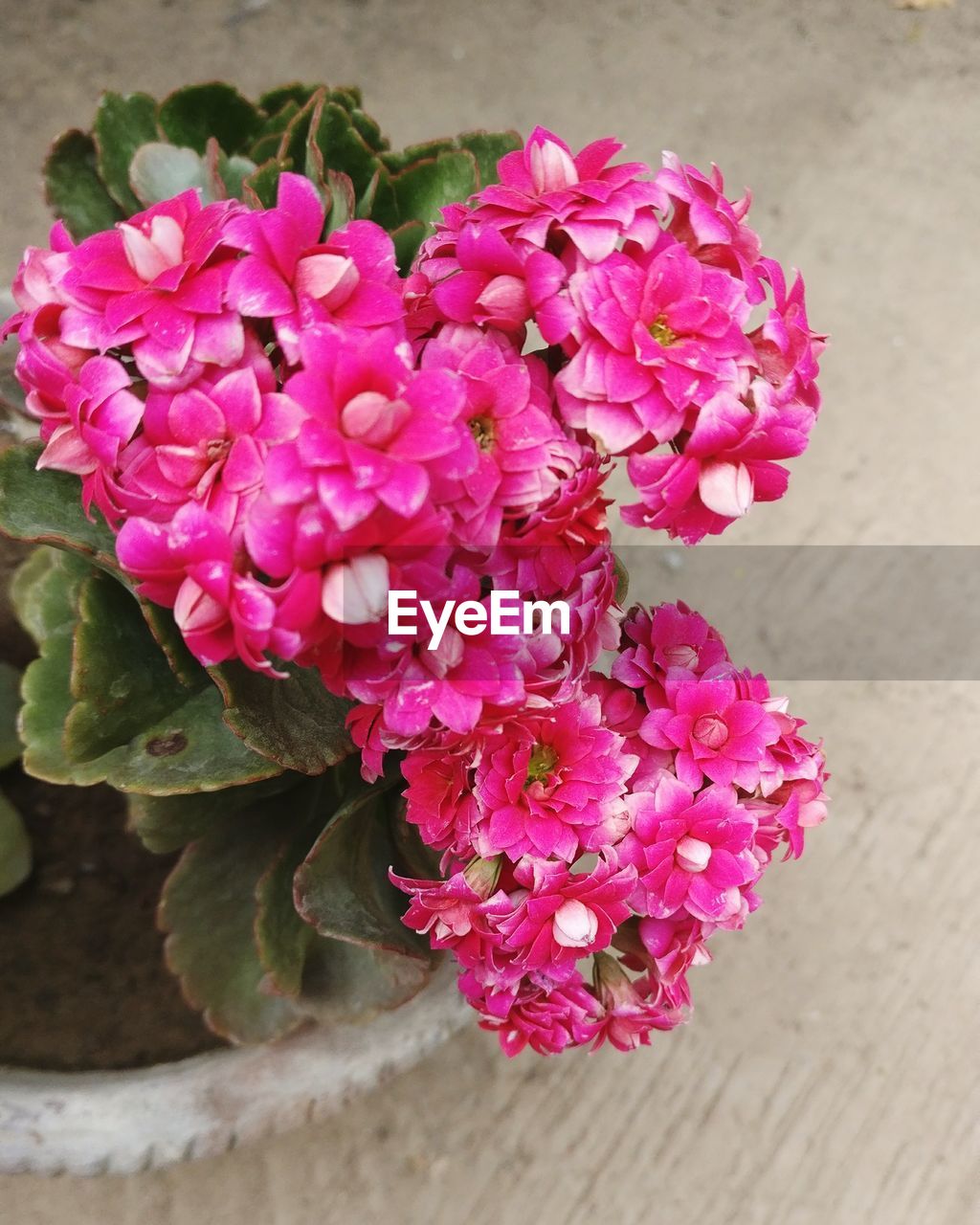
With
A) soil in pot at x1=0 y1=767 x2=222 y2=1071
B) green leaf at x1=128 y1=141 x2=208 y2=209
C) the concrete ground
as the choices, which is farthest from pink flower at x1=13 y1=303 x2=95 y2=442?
the concrete ground

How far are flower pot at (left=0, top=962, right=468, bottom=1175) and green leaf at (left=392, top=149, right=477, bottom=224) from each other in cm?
42

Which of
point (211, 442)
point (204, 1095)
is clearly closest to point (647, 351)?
point (211, 442)

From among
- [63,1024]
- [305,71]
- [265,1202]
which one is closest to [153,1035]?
[63,1024]

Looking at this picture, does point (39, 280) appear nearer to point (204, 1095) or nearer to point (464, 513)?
point (464, 513)

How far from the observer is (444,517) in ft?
1.03

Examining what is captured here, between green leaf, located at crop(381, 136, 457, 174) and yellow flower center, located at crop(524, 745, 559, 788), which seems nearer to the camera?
yellow flower center, located at crop(524, 745, 559, 788)

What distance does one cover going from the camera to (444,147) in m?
0.59

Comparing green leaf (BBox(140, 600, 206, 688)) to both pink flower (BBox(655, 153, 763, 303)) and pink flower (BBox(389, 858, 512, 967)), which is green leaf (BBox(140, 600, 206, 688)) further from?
pink flower (BBox(655, 153, 763, 303))

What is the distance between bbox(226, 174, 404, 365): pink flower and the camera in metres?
0.34

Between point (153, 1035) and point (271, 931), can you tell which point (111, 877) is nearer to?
point (153, 1035)

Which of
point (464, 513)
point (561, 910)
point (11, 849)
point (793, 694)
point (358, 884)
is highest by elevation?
point (464, 513)

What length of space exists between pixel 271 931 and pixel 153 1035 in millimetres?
252

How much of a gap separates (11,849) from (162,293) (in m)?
0.51

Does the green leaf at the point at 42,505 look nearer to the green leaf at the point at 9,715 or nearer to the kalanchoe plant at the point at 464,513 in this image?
the kalanchoe plant at the point at 464,513
